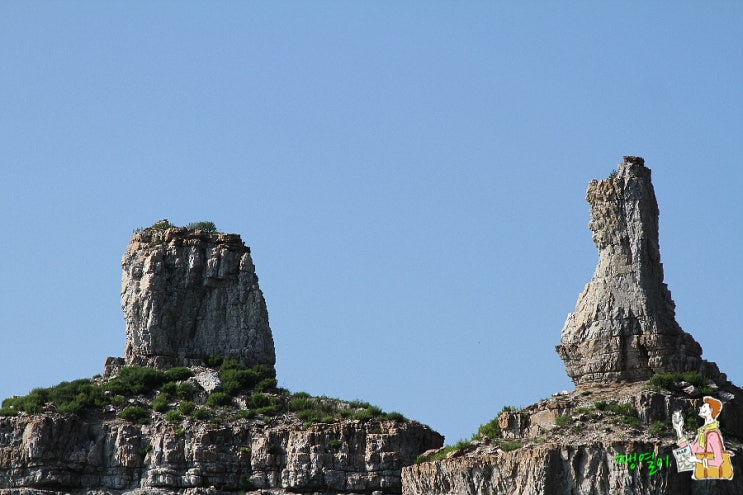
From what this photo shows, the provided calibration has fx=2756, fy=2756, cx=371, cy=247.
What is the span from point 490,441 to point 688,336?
10411mm

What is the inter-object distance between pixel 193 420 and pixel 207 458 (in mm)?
3497

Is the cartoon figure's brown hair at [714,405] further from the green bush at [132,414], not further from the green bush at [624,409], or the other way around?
the green bush at [132,414]

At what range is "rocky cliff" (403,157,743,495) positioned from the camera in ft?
391

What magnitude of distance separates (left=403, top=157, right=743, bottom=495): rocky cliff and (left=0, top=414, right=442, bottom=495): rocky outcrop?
35.3 ft

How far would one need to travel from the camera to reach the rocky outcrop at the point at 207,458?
141 m

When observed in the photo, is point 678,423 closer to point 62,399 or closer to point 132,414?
point 132,414

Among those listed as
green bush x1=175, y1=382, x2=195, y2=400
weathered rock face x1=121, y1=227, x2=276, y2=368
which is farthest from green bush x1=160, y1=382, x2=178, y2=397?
weathered rock face x1=121, y1=227, x2=276, y2=368

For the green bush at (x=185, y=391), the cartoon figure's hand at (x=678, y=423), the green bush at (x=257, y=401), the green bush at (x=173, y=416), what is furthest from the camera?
the green bush at (x=185, y=391)

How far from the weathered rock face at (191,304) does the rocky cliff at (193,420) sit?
56 millimetres

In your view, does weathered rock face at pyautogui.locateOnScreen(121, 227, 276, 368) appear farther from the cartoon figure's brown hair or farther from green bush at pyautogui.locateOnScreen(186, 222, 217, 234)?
the cartoon figure's brown hair

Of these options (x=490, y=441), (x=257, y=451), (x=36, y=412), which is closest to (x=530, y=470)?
(x=490, y=441)

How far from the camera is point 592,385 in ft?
417

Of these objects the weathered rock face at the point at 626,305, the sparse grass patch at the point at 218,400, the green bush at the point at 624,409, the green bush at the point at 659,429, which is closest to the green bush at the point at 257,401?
the sparse grass patch at the point at 218,400

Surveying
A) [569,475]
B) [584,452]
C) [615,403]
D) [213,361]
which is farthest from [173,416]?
[584,452]
